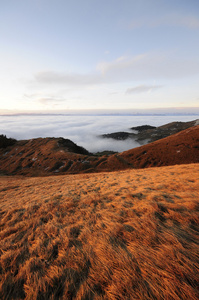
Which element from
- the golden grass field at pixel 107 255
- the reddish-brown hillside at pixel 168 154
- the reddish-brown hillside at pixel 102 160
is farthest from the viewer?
the reddish-brown hillside at pixel 102 160

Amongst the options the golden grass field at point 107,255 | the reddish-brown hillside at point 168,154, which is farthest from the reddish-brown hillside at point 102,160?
the golden grass field at point 107,255

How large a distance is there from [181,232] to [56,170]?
34567 millimetres

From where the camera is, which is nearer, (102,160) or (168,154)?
(168,154)

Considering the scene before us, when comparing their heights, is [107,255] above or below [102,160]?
above

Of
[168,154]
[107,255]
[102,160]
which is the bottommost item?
[102,160]

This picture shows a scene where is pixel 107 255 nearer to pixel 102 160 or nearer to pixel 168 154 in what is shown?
pixel 102 160

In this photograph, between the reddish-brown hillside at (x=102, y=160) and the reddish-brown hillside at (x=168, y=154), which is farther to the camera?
the reddish-brown hillside at (x=102, y=160)

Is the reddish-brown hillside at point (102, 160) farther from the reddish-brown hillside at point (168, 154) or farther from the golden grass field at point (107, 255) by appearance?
the golden grass field at point (107, 255)

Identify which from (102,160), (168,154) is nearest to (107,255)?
(102,160)

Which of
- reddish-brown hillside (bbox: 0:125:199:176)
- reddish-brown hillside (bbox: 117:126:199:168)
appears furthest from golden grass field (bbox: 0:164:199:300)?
reddish-brown hillside (bbox: 117:126:199:168)

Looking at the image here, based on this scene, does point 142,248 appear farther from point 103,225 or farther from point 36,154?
point 36,154

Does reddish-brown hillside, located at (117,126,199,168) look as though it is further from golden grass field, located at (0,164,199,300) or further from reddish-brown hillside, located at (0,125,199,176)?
golden grass field, located at (0,164,199,300)

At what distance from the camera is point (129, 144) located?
580 feet

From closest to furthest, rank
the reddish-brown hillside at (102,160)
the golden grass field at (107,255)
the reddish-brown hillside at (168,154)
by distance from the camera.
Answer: the golden grass field at (107,255) → the reddish-brown hillside at (168,154) → the reddish-brown hillside at (102,160)
